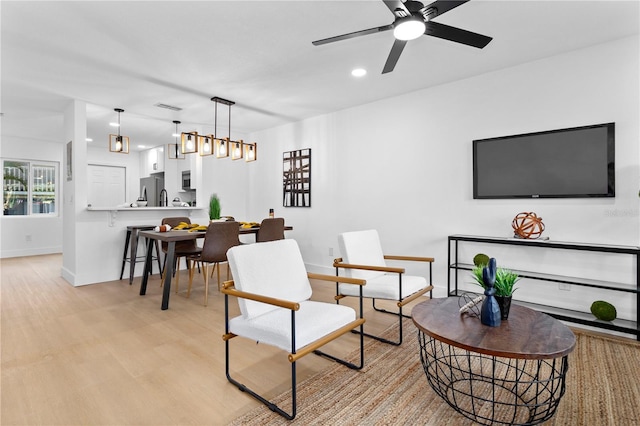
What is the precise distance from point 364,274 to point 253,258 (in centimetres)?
124

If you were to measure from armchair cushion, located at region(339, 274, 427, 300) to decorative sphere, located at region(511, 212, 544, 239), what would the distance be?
1100mm

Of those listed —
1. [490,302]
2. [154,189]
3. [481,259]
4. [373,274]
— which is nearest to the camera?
[490,302]

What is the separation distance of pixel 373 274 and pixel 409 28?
204 centimetres

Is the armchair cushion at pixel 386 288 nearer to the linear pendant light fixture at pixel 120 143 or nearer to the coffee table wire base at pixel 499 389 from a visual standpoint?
the coffee table wire base at pixel 499 389

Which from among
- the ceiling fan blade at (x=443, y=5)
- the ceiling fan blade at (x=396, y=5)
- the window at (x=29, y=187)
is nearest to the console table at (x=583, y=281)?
the ceiling fan blade at (x=443, y=5)

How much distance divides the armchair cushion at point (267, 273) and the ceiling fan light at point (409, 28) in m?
1.61

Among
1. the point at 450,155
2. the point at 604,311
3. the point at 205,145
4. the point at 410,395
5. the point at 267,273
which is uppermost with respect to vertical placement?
the point at 205,145

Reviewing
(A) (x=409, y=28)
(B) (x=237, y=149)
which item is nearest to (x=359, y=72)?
Answer: (A) (x=409, y=28)

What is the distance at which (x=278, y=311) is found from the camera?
2174 millimetres

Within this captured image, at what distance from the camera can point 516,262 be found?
333 centimetres

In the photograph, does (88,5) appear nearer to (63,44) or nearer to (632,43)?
(63,44)

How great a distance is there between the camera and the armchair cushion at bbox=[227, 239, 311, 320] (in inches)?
81.2

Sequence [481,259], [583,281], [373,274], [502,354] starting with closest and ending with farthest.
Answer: [502,354]
[583,281]
[373,274]
[481,259]

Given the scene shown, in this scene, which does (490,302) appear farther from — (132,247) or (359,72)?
(132,247)
